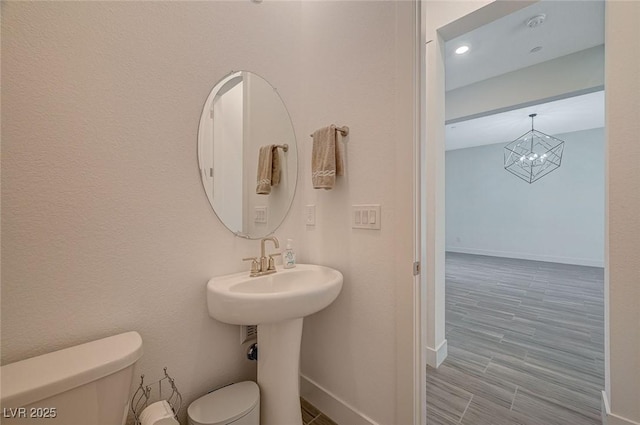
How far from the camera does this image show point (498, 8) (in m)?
1.52

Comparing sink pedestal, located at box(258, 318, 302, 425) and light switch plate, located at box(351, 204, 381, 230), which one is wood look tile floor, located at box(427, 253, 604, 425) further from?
light switch plate, located at box(351, 204, 381, 230)

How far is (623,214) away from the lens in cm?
115

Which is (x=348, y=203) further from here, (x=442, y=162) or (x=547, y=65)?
(x=547, y=65)

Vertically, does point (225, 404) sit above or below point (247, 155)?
below

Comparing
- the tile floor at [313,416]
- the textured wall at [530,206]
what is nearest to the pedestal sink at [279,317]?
the tile floor at [313,416]

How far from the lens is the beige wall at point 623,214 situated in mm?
1112

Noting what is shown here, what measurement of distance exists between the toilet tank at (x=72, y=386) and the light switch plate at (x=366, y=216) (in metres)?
Answer: 1.01

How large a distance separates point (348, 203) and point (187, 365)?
1.11 m

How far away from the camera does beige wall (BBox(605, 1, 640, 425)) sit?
3.65 ft

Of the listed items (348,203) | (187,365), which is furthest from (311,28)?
(187,365)

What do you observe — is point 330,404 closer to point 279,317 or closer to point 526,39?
point 279,317

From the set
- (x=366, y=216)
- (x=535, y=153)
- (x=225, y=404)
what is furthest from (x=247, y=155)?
(x=535, y=153)

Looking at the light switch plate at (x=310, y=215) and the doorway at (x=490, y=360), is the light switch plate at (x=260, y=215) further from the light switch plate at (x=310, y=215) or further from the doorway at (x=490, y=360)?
the doorway at (x=490, y=360)

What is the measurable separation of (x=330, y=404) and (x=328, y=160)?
4.39ft
